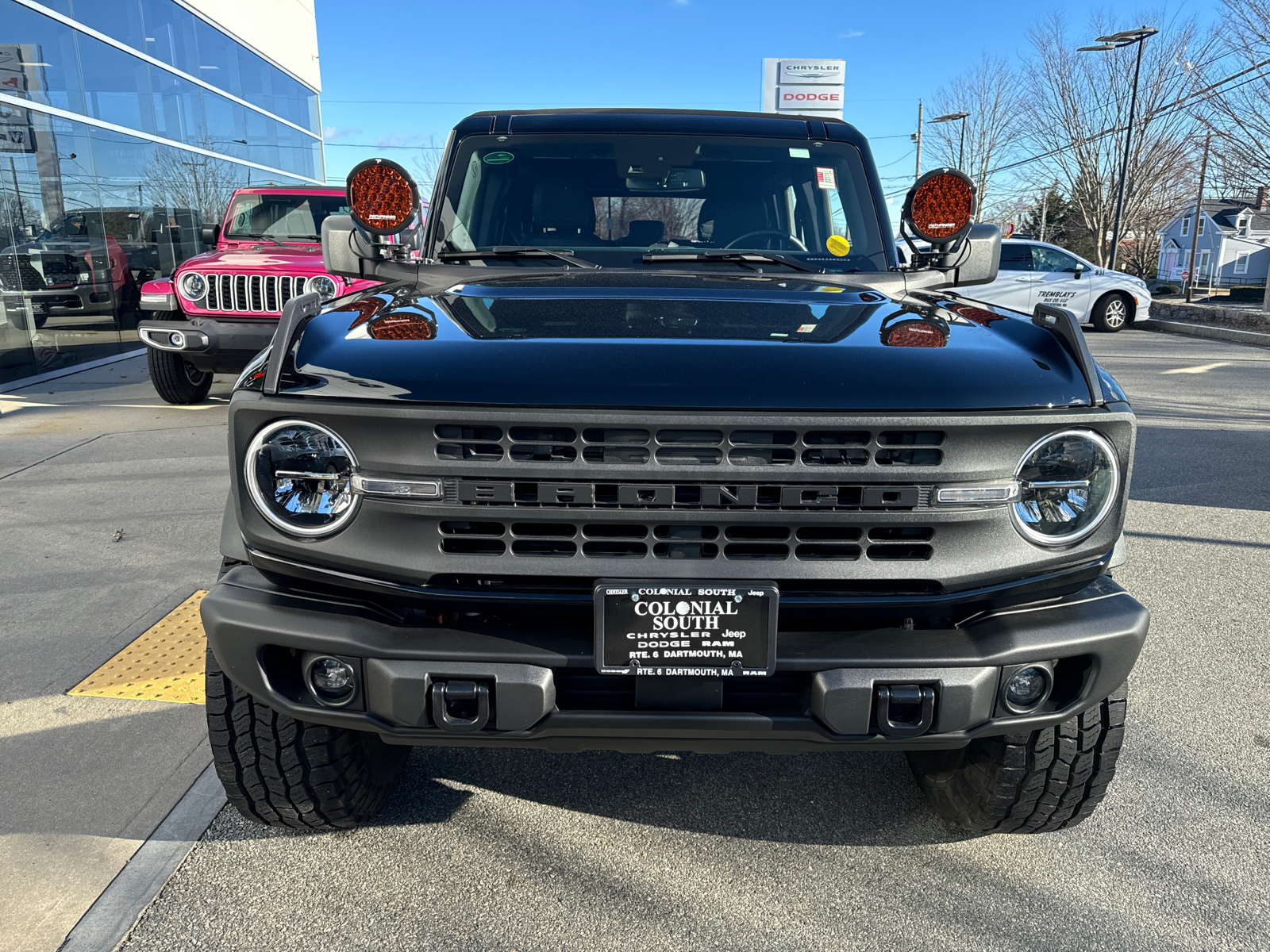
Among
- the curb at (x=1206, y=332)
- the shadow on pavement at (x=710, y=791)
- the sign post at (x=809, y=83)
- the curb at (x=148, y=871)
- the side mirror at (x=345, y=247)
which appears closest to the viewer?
the curb at (x=148, y=871)

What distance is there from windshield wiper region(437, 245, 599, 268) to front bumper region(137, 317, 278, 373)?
521 cm

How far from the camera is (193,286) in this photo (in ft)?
26.2

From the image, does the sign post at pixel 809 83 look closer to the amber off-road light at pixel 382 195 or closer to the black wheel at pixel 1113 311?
the black wheel at pixel 1113 311

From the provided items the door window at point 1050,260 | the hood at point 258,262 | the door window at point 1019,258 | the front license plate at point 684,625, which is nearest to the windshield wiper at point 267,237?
the hood at point 258,262

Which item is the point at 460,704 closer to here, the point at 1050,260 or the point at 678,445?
the point at 678,445

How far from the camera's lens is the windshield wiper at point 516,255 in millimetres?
2939

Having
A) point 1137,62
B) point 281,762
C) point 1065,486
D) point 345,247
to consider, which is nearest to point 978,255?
point 1065,486

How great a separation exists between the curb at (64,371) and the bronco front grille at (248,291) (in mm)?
3617

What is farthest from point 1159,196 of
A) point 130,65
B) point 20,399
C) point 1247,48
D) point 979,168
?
point 20,399

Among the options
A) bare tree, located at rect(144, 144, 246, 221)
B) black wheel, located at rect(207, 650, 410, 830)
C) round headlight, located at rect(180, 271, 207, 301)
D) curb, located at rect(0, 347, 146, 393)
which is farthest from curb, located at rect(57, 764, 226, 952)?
bare tree, located at rect(144, 144, 246, 221)

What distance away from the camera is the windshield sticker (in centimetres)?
310

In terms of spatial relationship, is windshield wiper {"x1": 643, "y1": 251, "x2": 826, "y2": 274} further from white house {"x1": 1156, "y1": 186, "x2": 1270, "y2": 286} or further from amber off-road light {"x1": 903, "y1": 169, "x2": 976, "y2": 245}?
white house {"x1": 1156, "y1": 186, "x2": 1270, "y2": 286}

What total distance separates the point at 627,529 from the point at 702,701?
1.17 feet

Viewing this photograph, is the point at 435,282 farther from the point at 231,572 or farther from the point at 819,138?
the point at 819,138
